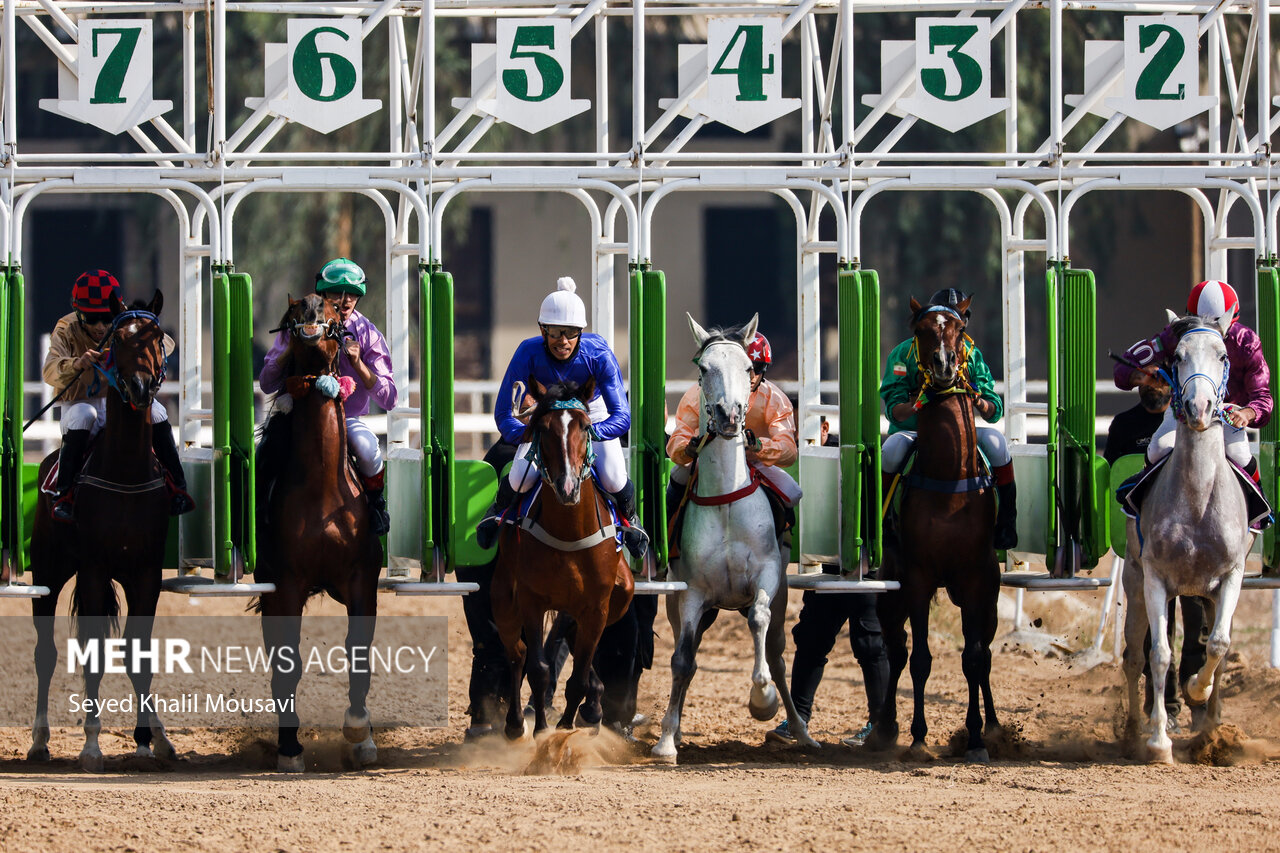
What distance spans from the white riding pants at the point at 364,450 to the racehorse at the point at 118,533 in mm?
899

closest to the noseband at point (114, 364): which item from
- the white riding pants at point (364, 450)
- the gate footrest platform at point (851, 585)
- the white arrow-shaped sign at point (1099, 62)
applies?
the white riding pants at point (364, 450)

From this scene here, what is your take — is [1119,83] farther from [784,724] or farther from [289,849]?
[289,849]

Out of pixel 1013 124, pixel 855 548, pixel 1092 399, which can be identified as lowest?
pixel 855 548

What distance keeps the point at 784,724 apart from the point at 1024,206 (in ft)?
9.81

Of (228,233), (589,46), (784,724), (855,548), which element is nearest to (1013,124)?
(855,548)

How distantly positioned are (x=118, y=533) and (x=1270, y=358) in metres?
5.45

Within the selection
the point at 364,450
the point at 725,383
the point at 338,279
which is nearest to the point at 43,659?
the point at 364,450

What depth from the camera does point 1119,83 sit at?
1094cm

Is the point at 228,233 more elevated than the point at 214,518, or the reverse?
the point at 228,233

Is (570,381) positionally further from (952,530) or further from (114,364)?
(114,364)

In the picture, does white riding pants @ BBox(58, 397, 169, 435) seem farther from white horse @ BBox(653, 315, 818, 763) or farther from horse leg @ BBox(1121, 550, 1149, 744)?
horse leg @ BBox(1121, 550, 1149, 744)

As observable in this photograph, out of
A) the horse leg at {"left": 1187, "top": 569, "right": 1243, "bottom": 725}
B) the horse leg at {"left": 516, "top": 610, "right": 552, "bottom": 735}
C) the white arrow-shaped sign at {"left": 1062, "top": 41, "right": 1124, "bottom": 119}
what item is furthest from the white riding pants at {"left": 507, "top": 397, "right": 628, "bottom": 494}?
the white arrow-shaped sign at {"left": 1062, "top": 41, "right": 1124, "bottom": 119}

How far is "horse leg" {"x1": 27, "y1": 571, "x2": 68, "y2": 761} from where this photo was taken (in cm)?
809

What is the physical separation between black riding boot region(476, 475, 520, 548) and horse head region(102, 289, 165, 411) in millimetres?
1545
